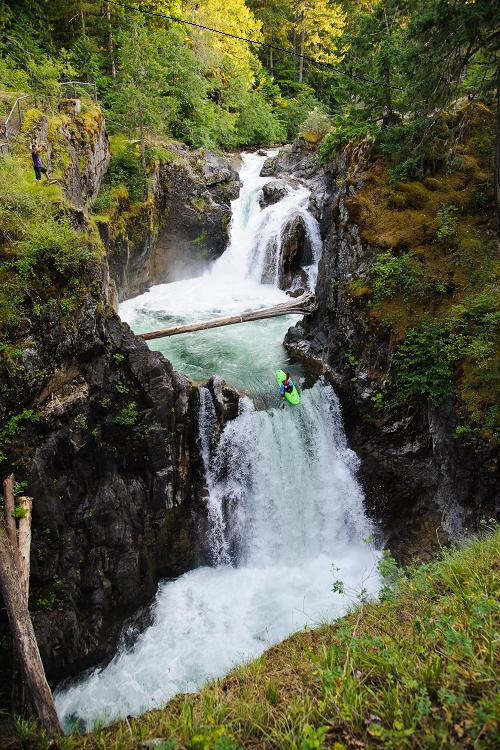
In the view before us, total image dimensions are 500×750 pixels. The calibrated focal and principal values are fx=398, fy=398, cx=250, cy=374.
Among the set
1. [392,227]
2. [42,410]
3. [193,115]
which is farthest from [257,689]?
[193,115]

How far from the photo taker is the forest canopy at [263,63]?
891 cm

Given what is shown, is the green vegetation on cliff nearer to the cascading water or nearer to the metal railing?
the cascading water

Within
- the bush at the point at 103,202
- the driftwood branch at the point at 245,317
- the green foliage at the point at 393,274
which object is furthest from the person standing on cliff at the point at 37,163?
the green foliage at the point at 393,274

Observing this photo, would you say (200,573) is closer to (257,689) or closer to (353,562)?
(353,562)

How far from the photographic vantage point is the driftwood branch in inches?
432

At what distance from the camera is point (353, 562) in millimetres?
9328

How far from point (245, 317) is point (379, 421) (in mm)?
5000

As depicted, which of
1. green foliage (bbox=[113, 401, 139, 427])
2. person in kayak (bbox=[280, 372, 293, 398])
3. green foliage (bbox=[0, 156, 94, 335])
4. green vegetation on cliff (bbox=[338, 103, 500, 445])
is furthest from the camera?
person in kayak (bbox=[280, 372, 293, 398])

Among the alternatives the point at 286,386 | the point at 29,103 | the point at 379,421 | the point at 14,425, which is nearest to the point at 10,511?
the point at 14,425

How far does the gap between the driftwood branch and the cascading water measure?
1.41m

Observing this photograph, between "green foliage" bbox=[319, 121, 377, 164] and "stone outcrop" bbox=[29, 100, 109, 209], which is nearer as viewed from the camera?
"stone outcrop" bbox=[29, 100, 109, 209]

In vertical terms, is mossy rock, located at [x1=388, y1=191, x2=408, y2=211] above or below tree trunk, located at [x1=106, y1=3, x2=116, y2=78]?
below

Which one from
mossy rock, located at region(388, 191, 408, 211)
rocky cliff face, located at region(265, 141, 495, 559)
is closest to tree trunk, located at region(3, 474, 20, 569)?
rocky cliff face, located at region(265, 141, 495, 559)

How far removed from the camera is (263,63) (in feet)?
114
